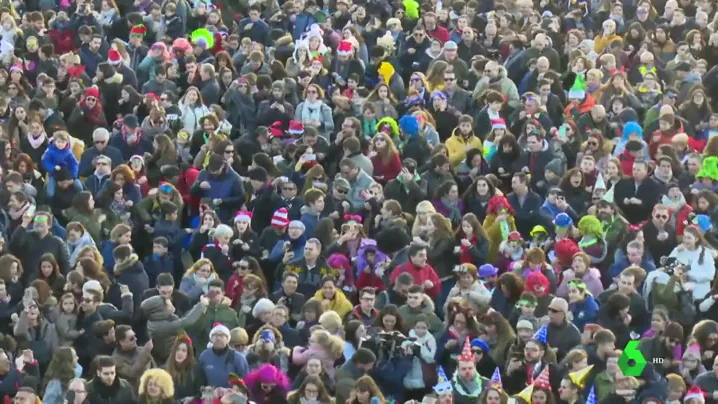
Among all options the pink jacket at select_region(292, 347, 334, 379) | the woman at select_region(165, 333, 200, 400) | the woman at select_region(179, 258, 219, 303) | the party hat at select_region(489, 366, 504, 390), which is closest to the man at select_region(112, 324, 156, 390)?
the woman at select_region(165, 333, 200, 400)

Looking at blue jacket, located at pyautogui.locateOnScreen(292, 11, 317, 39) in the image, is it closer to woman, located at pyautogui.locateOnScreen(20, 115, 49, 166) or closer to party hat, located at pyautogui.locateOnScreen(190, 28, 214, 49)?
party hat, located at pyautogui.locateOnScreen(190, 28, 214, 49)

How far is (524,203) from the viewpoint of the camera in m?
19.2

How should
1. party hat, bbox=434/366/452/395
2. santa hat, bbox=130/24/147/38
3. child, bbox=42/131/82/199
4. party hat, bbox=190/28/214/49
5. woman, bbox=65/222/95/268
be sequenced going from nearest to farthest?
1. party hat, bbox=434/366/452/395
2. woman, bbox=65/222/95/268
3. child, bbox=42/131/82/199
4. party hat, bbox=190/28/214/49
5. santa hat, bbox=130/24/147/38

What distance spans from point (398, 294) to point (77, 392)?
11.2 feet

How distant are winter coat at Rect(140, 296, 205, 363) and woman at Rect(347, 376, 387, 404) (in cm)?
202

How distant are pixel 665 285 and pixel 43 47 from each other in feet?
29.1

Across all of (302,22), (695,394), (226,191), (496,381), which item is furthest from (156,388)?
(302,22)

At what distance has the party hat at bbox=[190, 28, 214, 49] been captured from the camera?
23422mm

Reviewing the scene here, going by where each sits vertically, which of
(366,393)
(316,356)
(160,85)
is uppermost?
(366,393)

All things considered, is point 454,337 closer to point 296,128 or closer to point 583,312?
point 583,312

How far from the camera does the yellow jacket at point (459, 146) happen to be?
66.8 feet

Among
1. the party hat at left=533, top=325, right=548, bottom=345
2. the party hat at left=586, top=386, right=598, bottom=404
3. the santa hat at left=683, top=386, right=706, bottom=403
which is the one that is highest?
the santa hat at left=683, top=386, right=706, bottom=403

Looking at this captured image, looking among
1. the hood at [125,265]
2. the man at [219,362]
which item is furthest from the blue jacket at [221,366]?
the hood at [125,265]

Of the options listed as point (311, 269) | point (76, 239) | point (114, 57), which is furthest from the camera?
point (114, 57)
